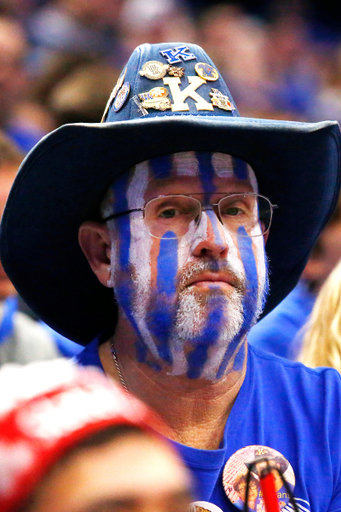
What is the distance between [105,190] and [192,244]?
396mm

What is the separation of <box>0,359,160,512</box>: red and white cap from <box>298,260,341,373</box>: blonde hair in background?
198cm

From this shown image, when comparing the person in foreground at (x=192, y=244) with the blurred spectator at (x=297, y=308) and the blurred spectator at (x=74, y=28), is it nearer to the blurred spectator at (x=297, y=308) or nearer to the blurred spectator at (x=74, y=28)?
the blurred spectator at (x=297, y=308)

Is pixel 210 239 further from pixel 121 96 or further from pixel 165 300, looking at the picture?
pixel 121 96

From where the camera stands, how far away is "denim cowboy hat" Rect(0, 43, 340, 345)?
Result: 1874 millimetres

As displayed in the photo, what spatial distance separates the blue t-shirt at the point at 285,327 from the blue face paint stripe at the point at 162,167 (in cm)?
135

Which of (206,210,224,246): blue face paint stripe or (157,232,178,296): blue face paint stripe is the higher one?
(206,210,224,246): blue face paint stripe

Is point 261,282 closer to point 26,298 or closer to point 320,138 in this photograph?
point 320,138

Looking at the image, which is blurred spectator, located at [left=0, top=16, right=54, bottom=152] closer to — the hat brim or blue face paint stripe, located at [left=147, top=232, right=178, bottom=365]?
the hat brim

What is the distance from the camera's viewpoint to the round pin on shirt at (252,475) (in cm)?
172

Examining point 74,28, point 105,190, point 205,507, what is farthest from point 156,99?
point 74,28

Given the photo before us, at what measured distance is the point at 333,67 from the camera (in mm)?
5535

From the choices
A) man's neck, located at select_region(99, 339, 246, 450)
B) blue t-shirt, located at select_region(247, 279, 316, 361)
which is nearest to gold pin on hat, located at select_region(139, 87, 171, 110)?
man's neck, located at select_region(99, 339, 246, 450)

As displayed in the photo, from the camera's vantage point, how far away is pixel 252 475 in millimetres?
1777

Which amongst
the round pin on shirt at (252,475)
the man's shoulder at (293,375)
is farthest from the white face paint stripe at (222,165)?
the round pin on shirt at (252,475)
